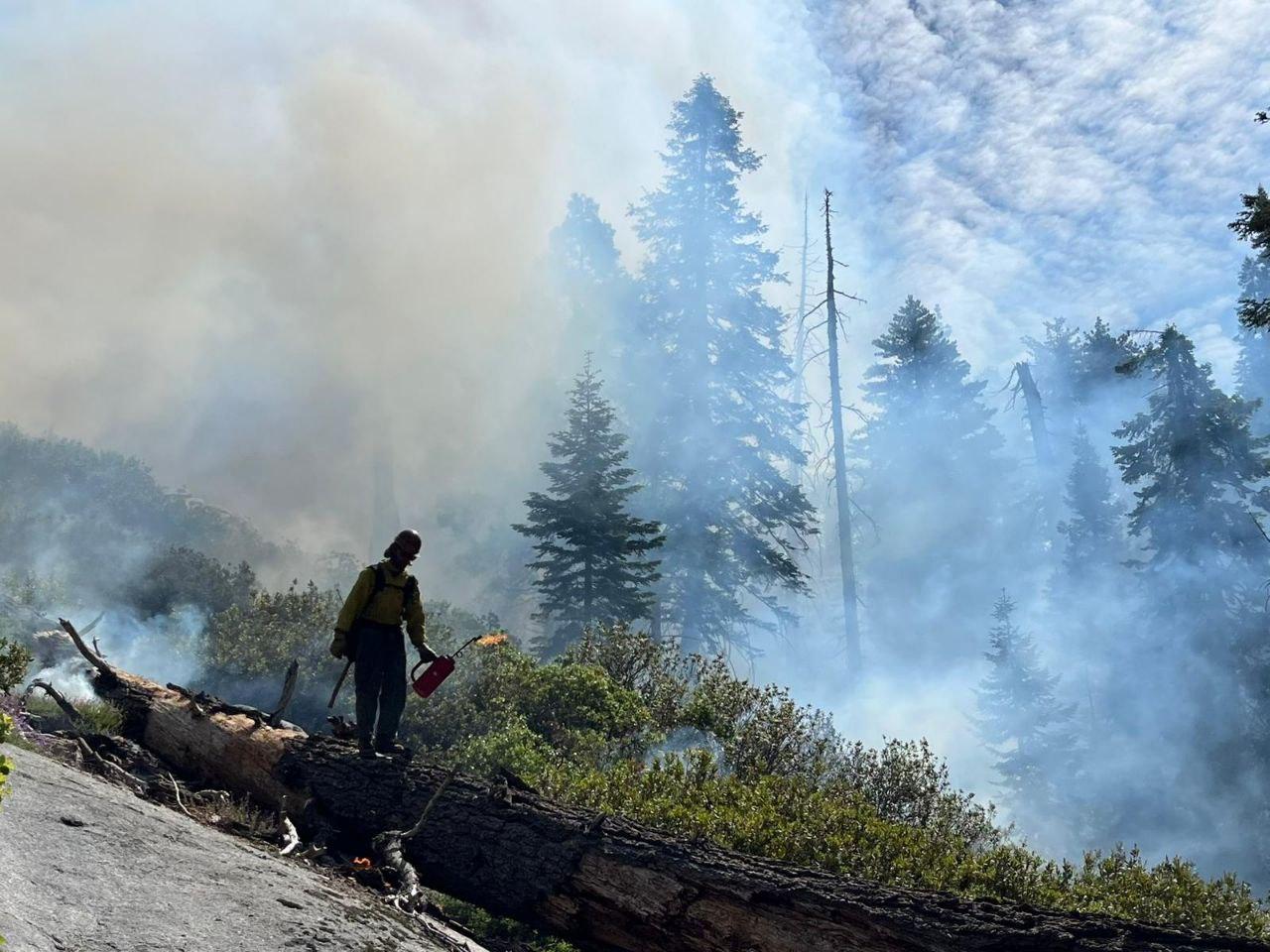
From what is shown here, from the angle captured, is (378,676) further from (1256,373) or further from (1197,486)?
(1256,373)

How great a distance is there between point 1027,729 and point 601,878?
2608 centimetres

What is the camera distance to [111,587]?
736 inches

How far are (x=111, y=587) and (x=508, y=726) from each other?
11151mm

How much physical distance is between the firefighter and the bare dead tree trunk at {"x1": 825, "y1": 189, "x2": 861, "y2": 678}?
2296 cm

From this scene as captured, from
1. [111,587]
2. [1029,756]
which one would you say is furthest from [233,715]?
[1029,756]

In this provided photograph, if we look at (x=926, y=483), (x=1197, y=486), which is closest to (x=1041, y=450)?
(x=926, y=483)

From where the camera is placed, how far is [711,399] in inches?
1296

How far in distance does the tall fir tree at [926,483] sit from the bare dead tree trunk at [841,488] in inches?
353

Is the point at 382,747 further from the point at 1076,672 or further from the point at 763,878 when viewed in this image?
the point at 1076,672

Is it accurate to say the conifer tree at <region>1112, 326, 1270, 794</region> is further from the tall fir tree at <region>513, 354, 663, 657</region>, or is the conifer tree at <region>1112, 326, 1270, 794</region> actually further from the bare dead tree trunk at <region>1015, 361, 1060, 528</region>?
the tall fir tree at <region>513, 354, 663, 657</region>

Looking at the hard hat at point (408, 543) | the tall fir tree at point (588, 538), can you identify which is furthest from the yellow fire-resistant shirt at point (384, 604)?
the tall fir tree at point (588, 538)

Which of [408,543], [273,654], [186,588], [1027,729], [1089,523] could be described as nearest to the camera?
[408,543]

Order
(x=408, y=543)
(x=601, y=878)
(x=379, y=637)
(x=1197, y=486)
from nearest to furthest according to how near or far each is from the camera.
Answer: (x=601, y=878) < (x=408, y=543) < (x=379, y=637) < (x=1197, y=486)

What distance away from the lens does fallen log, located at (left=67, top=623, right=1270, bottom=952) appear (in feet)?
15.9
